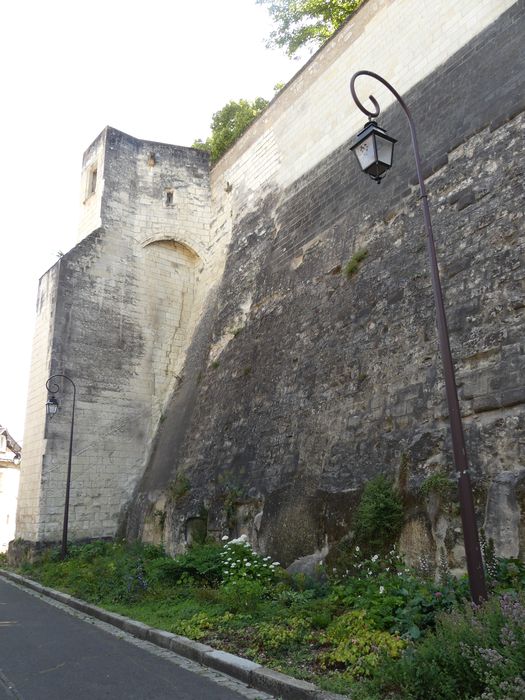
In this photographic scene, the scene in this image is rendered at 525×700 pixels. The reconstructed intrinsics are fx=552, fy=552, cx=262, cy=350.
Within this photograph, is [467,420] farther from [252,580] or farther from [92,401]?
[92,401]

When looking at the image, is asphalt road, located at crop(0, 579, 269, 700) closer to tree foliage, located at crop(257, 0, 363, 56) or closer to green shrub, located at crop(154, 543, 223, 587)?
green shrub, located at crop(154, 543, 223, 587)

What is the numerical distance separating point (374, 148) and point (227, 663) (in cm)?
493

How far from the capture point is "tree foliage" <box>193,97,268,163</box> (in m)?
20.8

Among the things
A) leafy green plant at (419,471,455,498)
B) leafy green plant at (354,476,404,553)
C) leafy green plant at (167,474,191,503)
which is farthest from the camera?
leafy green plant at (167,474,191,503)

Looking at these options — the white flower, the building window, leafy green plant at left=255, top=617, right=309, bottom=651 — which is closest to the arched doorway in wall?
the building window

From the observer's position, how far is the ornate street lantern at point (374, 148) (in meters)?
5.25

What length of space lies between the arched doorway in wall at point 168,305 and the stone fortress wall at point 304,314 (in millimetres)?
62

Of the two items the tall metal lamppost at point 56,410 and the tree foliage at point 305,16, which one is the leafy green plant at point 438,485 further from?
the tree foliage at point 305,16

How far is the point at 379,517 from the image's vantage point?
21.0 feet

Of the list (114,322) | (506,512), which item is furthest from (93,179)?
(506,512)

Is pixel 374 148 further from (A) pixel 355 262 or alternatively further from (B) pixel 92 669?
(B) pixel 92 669

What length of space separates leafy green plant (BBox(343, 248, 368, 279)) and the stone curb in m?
5.95

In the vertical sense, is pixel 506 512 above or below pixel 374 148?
below

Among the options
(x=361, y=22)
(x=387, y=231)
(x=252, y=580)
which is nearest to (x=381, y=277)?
(x=387, y=231)
